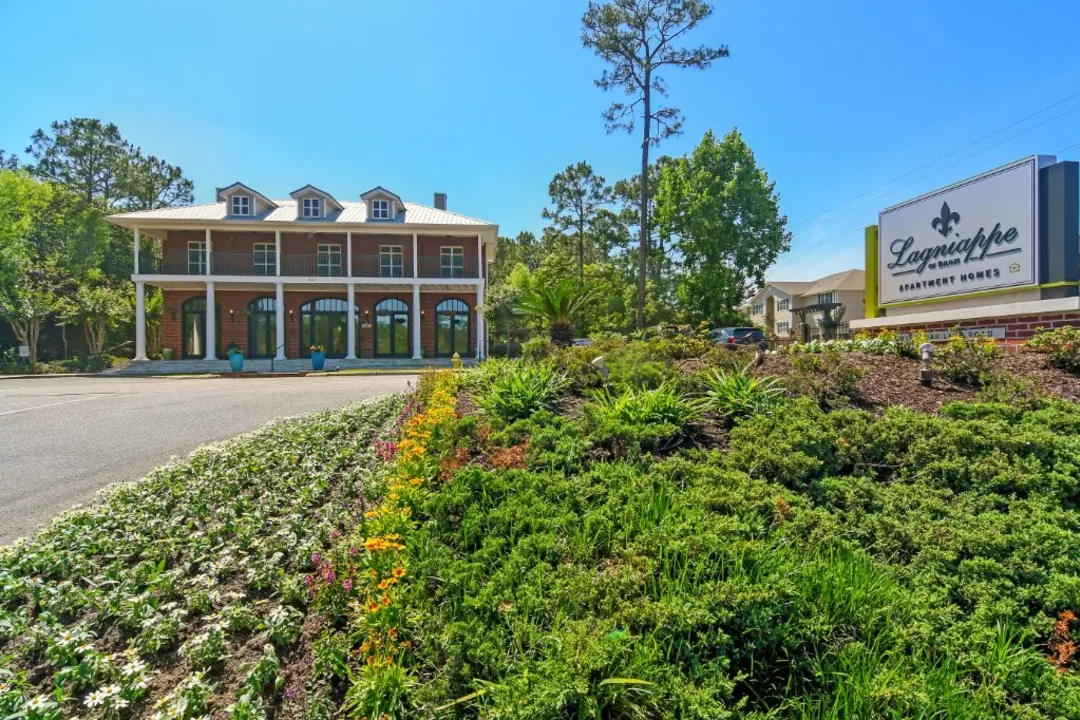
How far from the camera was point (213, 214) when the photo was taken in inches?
949

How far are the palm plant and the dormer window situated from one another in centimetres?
2165

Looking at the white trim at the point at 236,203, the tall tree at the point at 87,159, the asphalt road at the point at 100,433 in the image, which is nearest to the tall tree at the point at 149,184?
the tall tree at the point at 87,159

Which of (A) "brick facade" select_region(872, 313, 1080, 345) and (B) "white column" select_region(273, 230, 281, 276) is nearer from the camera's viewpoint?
(A) "brick facade" select_region(872, 313, 1080, 345)

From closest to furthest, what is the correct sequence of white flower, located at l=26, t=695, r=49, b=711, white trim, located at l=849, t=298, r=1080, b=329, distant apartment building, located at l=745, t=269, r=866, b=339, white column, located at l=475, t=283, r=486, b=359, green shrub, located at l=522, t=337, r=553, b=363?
1. white flower, located at l=26, t=695, r=49, b=711
2. green shrub, located at l=522, t=337, r=553, b=363
3. white trim, located at l=849, t=298, r=1080, b=329
4. white column, located at l=475, t=283, r=486, b=359
5. distant apartment building, located at l=745, t=269, r=866, b=339

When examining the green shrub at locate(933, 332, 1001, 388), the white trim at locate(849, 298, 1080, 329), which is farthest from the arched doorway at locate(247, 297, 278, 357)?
the green shrub at locate(933, 332, 1001, 388)

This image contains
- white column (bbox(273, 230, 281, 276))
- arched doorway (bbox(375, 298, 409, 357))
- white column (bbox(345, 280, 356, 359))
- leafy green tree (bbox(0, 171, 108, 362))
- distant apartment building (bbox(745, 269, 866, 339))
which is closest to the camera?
leafy green tree (bbox(0, 171, 108, 362))

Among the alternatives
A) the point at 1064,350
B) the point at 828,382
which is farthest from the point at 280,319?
the point at 1064,350

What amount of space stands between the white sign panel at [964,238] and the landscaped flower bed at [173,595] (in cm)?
922

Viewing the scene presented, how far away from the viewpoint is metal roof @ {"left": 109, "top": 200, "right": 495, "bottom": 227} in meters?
23.1

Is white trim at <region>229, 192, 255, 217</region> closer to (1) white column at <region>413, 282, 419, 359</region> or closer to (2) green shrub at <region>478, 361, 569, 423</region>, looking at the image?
(1) white column at <region>413, 282, 419, 359</region>

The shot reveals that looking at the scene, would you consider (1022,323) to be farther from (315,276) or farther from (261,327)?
(261,327)

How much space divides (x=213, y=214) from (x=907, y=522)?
28.4 m

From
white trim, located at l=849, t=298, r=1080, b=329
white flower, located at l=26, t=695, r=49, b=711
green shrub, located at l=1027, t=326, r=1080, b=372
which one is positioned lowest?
white flower, located at l=26, t=695, r=49, b=711

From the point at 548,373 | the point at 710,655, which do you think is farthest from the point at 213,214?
the point at 710,655
